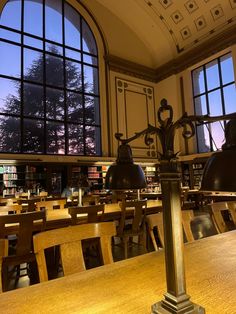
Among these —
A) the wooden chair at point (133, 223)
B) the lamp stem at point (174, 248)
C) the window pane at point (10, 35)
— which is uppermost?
the window pane at point (10, 35)

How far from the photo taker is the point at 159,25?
1243 centimetres

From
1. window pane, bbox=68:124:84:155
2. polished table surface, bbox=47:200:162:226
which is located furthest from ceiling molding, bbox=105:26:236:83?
polished table surface, bbox=47:200:162:226

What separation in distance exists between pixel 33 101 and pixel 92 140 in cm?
285

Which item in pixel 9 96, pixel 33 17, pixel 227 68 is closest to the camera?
pixel 9 96

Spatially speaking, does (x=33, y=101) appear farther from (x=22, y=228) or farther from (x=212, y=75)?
(x=22, y=228)

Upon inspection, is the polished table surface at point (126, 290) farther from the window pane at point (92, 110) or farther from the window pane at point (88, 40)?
the window pane at point (88, 40)

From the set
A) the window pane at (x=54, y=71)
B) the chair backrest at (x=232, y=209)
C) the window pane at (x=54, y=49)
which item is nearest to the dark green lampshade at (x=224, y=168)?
the chair backrest at (x=232, y=209)

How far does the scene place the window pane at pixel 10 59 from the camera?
988cm

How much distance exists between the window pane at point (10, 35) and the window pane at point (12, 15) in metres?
0.26

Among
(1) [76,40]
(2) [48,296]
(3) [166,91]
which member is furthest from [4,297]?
(3) [166,91]

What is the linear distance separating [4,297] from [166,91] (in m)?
13.2

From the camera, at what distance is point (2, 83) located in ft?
32.0

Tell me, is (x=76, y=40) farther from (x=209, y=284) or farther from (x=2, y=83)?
(x=209, y=284)

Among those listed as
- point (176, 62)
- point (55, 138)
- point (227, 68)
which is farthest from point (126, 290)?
point (176, 62)
